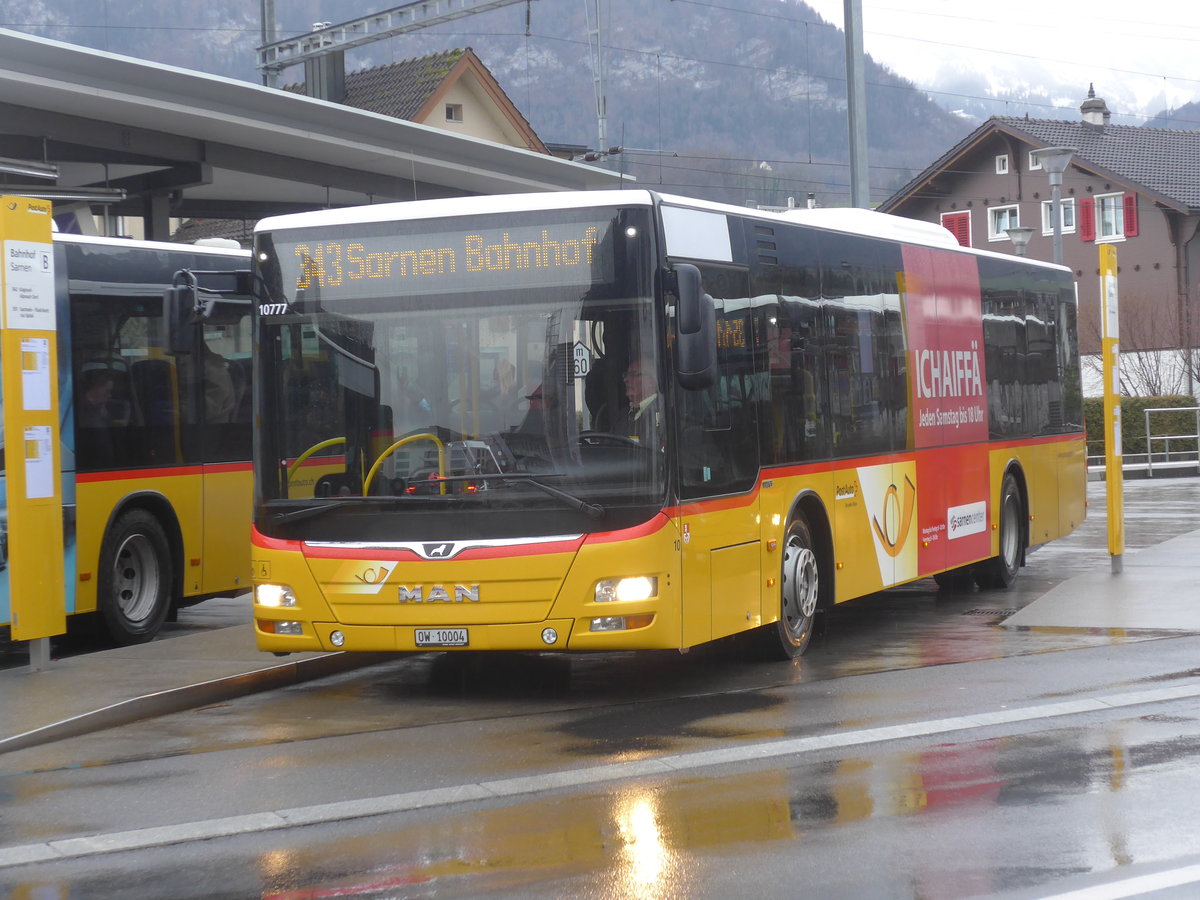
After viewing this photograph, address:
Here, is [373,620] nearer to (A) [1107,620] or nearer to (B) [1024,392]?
(A) [1107,620]

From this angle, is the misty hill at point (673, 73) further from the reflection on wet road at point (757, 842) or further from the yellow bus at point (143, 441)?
the reflection on wet road at point (757, 842)

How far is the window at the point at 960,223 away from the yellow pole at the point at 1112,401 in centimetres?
4765

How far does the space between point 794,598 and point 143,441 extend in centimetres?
531

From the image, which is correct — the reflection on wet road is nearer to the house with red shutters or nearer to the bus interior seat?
the bus interior seat

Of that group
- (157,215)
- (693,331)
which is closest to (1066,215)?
(157,215)

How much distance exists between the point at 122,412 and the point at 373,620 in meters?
4.35

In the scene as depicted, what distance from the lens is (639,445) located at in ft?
31.6

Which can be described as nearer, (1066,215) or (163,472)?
(163,472)

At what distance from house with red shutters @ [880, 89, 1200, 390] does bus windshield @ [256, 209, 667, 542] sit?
45.5m

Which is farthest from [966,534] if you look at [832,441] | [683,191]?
[683,191]

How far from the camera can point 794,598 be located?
11.7 metres

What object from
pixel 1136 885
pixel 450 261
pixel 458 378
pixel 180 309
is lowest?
pixel 1136 885

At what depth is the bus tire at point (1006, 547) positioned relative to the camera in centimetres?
1634

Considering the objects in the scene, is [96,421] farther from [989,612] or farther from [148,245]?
[989,612]
